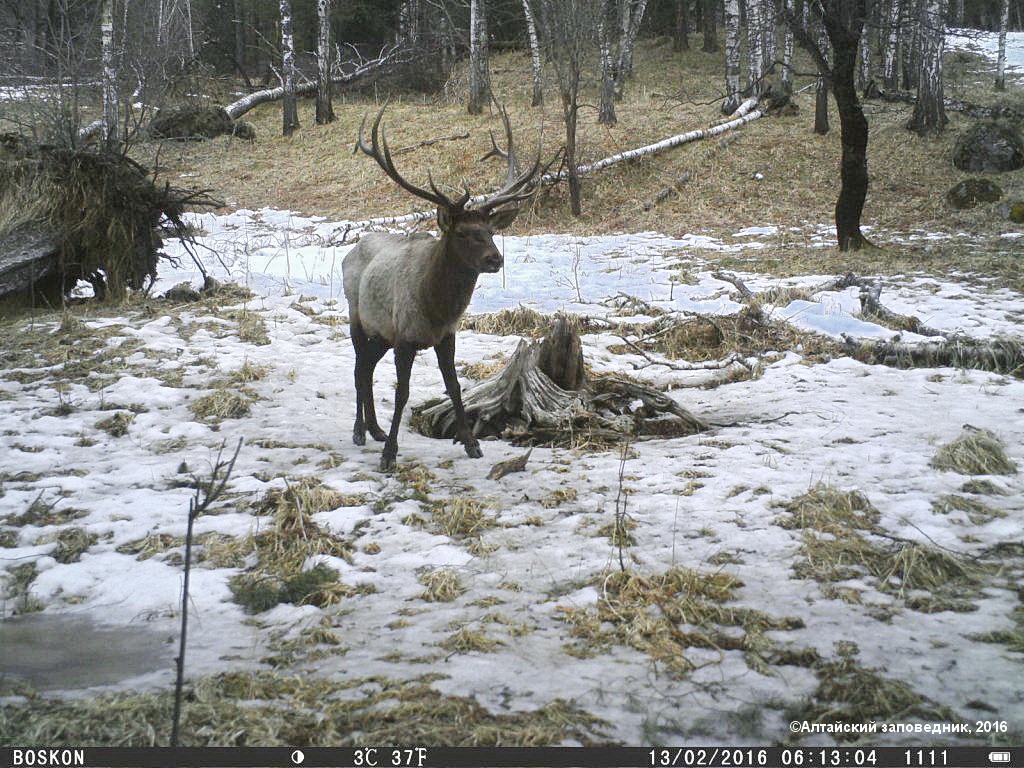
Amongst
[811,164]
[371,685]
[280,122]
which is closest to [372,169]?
[280,122]

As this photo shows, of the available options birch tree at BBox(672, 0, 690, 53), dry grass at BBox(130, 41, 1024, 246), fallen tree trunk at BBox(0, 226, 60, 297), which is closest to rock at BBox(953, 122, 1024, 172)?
Answer: dry grass at BBox(130, 41, 1024, 246)

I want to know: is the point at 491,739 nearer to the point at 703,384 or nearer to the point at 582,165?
the point at 703,384

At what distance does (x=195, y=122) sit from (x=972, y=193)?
2123 cm

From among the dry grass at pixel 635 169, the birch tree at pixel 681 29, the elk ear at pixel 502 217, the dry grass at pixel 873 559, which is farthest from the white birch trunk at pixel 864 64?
the dry grass at pixel 873 559

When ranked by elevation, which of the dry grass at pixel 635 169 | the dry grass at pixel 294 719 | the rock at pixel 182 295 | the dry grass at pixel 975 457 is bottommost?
the dry grass at pixel 294 719

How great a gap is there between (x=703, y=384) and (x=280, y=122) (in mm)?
23542

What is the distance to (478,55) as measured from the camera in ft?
76.3

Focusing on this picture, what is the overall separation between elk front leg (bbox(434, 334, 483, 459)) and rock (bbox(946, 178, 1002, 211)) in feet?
43.9

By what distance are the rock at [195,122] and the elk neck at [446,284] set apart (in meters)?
21.0

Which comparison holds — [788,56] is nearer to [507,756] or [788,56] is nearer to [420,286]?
[420,286]

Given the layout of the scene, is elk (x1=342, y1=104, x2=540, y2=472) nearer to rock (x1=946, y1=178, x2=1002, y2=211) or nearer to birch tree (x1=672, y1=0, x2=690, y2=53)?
rock (x1=946, y1=178, x2=1002, y2=211)

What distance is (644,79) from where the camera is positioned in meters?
30.0

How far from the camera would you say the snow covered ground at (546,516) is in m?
2.83

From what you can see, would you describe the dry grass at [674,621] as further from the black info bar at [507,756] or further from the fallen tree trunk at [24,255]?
the fallen tree trunk at [24,255]
